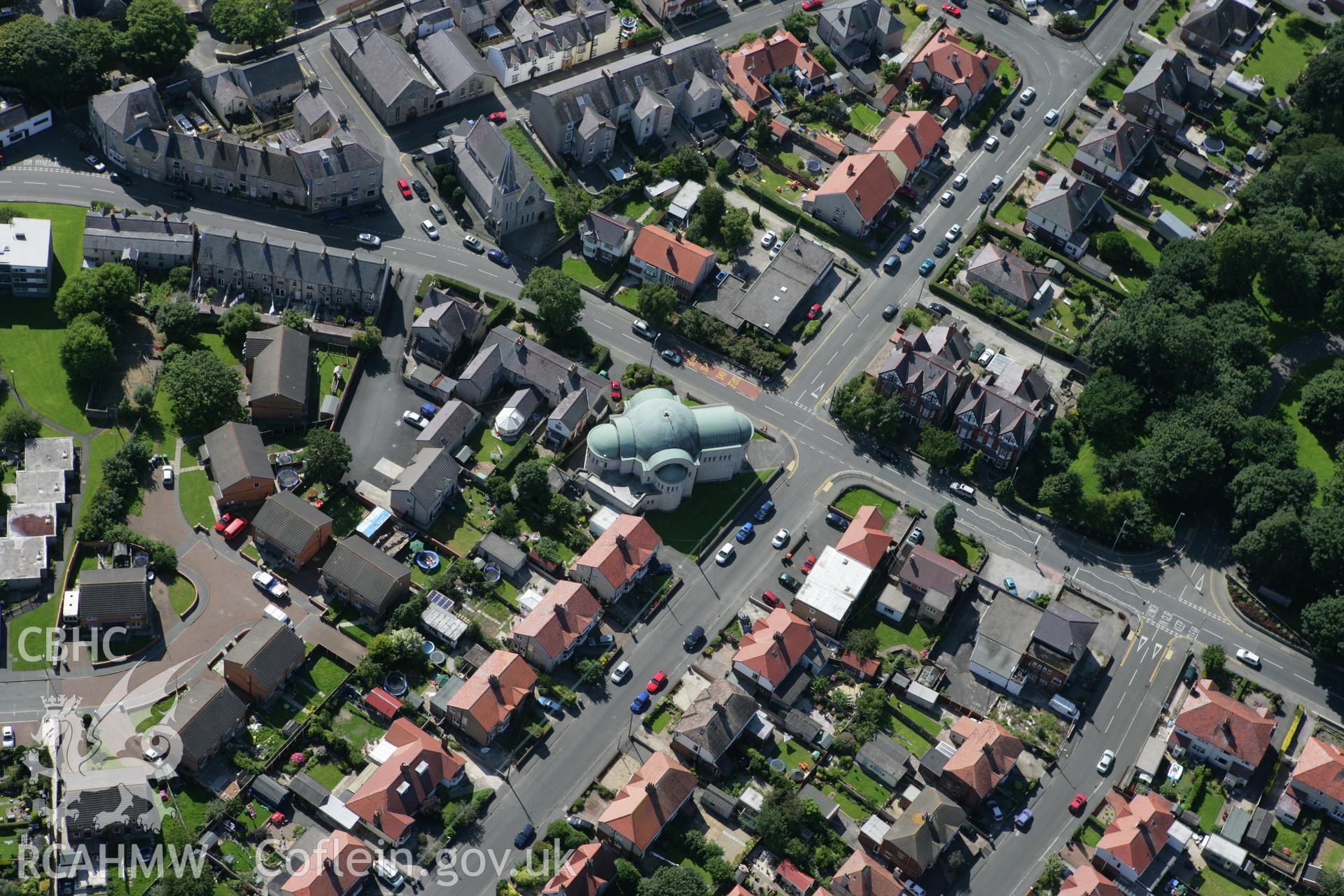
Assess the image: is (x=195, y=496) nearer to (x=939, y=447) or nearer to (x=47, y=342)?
(x=47, y=342)

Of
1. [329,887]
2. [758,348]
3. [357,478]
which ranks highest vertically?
[758,348]

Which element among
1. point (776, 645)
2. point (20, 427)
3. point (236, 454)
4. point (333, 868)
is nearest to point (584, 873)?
point (333, 868)

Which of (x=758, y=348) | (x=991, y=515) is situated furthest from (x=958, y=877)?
(x=758, y=348)

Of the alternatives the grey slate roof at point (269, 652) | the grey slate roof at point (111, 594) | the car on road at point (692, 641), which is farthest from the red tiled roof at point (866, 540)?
the grey slate roof at point (111, 594)

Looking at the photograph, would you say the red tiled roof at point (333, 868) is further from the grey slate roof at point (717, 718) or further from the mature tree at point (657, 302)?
the mature tree at point (657, 302)

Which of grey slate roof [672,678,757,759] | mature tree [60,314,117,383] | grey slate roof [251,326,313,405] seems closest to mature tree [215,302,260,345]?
grey slate roof [251,326,313,405]

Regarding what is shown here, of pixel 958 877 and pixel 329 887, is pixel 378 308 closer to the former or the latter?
pixel 329 887

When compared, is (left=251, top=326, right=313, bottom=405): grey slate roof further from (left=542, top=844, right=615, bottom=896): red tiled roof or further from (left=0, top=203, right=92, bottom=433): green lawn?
(left=542, top=844, right=615, bottom=896): red tiled roof
